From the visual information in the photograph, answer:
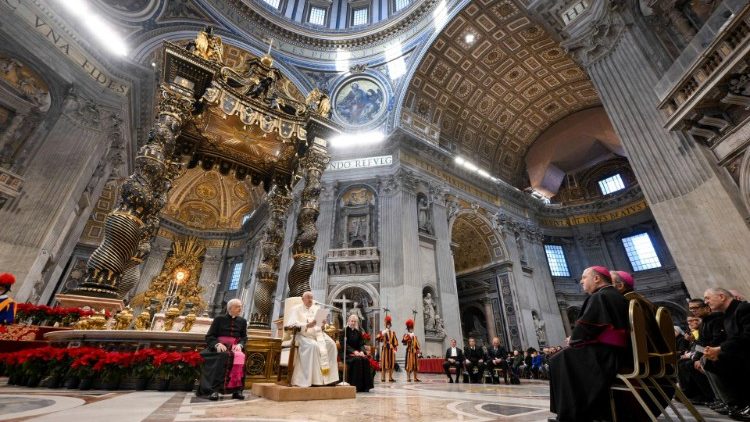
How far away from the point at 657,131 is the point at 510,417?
5859mm

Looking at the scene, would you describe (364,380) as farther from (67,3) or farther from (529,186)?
(529,186)

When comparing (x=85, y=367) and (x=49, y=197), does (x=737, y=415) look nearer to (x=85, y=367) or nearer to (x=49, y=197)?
(x=85, y=367)

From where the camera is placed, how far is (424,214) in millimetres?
13672

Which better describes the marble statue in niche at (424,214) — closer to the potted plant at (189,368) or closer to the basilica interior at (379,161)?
the basilica interior at (379,161)

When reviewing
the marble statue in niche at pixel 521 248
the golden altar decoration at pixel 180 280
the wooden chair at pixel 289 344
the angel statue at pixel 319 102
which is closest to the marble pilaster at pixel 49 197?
the angel statue at pixel 319 102

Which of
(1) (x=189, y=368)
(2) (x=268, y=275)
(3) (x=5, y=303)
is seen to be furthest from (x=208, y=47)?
(1) (x=189, y=368)

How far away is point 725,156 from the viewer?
451 centimetres

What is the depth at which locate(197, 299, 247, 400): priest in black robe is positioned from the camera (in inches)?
121

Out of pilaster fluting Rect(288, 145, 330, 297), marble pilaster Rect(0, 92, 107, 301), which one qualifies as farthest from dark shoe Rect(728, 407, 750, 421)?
marble pilaster Rect(0, 92, 107, 301)

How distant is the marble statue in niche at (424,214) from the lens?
43.8 feet

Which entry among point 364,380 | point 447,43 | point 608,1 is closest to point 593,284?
point 364,380

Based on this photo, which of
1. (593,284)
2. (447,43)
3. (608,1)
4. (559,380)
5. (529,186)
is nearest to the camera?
(559,380)

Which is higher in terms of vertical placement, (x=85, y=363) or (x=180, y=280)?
(x=180, y=280)

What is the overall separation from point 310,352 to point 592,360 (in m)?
2.54
